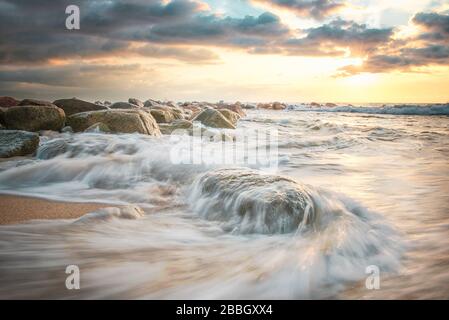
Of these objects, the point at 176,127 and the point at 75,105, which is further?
the point at 75,105

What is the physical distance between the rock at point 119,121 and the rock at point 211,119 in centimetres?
382

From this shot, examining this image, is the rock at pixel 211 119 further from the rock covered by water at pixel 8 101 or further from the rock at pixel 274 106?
the rock at pixel 274 106

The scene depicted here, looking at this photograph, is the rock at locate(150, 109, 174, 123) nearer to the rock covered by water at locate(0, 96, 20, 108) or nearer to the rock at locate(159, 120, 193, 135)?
the rock at locate(159, 120, 193, 135)

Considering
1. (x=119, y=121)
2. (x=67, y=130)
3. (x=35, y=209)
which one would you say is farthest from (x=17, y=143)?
(x=35, y=209)

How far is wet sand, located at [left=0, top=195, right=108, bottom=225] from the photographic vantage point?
301 centimetres

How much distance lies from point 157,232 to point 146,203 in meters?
1.01

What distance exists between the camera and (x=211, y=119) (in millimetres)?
12000

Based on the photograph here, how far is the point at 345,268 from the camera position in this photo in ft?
7.16

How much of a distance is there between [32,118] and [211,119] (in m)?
6.02

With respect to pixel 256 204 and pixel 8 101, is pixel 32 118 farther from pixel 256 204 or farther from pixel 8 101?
pixel 8 101

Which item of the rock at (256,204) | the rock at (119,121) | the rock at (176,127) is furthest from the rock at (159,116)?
the rock at (256,204)

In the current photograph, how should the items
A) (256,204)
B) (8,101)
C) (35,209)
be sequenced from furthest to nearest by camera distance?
(8,101) → (35,209) → (256,204)
